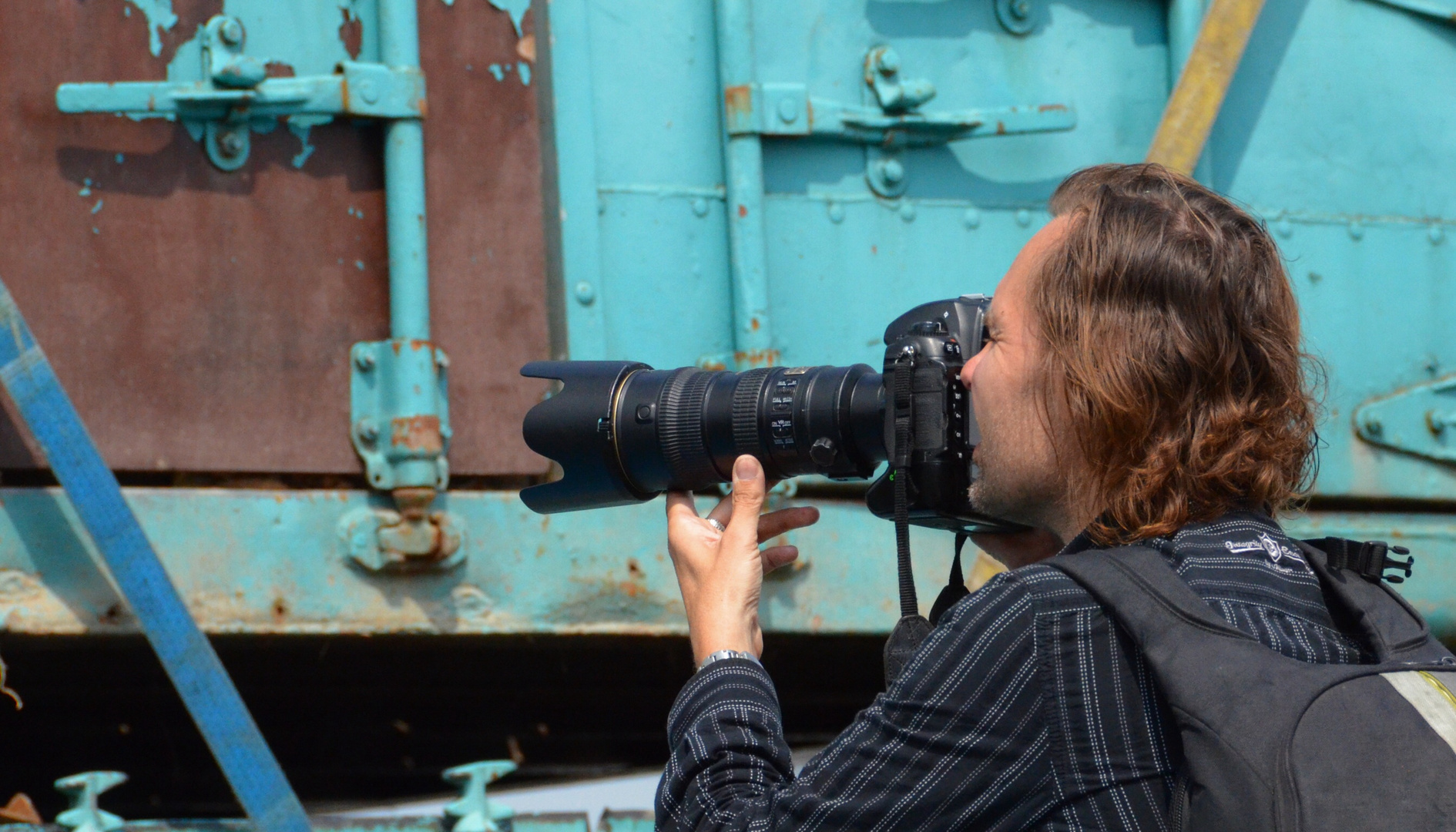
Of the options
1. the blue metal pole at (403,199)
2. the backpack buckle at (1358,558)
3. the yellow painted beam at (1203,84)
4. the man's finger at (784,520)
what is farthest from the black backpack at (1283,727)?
the yellow painted beam at (1203,84)

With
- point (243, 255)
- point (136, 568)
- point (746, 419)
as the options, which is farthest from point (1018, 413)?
point (243, 255)

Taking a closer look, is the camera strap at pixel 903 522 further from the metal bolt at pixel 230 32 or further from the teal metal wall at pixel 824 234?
the metal bolt at pixel 230 32

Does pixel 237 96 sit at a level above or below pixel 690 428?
above

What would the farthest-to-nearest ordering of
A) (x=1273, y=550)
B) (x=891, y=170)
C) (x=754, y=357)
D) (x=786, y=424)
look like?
(x=891, y=170) < (x=754, y=357) < (x=786, y=424) < (x=1273, y=550)

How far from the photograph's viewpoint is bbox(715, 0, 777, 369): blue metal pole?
2121 millimetres

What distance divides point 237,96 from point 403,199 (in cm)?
26

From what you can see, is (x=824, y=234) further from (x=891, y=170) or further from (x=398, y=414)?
(x=398, y=414)

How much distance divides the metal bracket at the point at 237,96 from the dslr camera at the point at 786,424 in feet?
2.23

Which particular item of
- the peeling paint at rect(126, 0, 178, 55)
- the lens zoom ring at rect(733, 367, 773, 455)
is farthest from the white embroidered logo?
the peeling paint at rect(126, 0, 178, 55)

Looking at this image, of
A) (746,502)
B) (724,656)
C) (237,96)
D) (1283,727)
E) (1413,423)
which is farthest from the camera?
(1413,423)

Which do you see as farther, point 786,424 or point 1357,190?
point 1357,190

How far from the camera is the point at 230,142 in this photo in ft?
6.42

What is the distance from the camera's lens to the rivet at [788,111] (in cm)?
216

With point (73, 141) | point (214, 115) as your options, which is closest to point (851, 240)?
point (214, 115)
